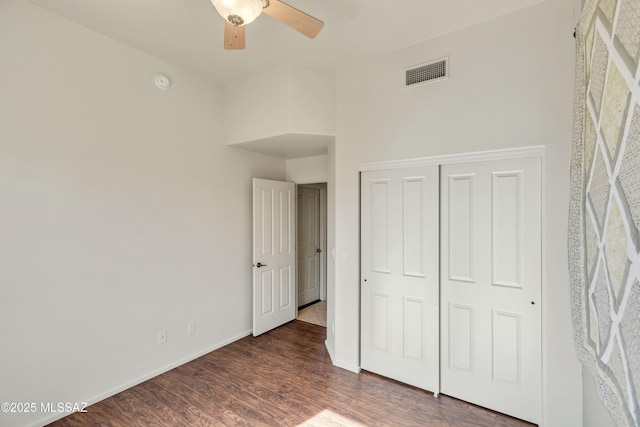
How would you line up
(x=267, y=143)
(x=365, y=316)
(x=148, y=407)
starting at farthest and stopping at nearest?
(x=267, y=143) → (x=365, y=316) → (x=148, y=407)

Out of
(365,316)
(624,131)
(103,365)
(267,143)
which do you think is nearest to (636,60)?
(624,131)

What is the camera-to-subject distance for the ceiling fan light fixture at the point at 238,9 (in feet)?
4.28

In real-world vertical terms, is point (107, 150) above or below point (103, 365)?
above

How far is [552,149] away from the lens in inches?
73.7

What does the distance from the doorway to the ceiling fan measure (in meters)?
2.89

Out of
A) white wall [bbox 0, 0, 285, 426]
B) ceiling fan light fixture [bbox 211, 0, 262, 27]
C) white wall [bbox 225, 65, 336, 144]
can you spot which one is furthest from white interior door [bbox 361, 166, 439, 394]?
white wall [bbox 0, 0, 285, 426]

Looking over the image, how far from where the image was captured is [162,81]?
2.63 metres

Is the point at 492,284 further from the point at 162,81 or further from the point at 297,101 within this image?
the point at 162,81

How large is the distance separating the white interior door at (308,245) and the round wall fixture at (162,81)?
91.9 inches

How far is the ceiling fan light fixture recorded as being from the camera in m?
1.30

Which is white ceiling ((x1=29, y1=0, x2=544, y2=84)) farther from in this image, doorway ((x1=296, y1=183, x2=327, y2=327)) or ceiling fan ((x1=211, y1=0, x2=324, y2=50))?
doorway ((x1=296, y1=183, x2=327, y2=327))

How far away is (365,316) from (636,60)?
2454mm

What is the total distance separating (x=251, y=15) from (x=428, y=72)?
5.23 ft

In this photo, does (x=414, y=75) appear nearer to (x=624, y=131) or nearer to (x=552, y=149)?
(x=552, y=149)
